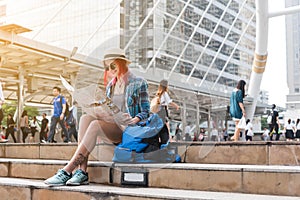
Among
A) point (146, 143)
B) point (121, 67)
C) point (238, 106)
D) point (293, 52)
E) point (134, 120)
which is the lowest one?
point (146, 143)

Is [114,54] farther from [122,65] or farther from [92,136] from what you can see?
[92,136]

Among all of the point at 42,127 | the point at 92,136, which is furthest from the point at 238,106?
the point at 42,127

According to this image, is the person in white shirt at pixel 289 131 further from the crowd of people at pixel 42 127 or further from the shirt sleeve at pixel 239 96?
the crowd of people at pixel 42 127

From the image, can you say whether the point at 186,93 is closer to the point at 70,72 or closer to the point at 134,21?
Result: the point at 134,21

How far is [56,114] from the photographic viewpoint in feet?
21.5

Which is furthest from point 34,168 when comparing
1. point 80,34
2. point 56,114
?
point 80,34

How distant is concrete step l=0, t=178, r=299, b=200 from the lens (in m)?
2.16

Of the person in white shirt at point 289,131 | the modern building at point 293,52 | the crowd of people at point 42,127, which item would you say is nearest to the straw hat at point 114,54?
the crowd of people at point 42,127

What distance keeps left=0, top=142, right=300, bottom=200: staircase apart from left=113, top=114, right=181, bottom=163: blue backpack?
0.06m

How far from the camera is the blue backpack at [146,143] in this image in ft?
8.29

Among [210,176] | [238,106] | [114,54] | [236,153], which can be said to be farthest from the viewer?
[238,106]

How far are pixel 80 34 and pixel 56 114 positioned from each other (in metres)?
38.0

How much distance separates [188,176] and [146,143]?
332mm

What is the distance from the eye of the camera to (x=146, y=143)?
2.53 meters
